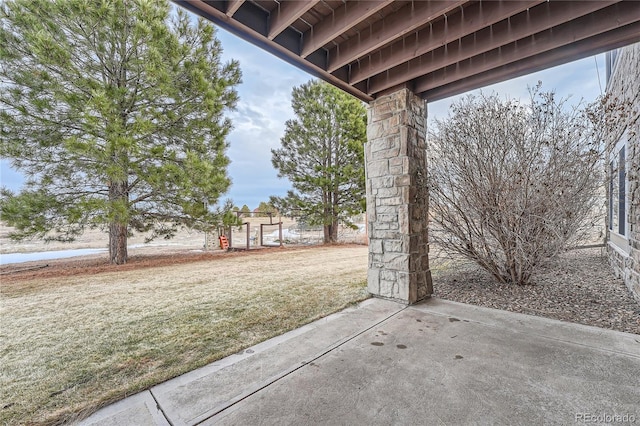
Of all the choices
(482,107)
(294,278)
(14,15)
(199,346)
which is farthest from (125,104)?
(482,107)

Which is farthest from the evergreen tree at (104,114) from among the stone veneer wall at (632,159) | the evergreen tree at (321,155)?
the stone veneer wall at (632,159)

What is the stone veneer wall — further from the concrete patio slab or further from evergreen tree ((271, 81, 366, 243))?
evergreen tree ((271, 81, 366, 243))

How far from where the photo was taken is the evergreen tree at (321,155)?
10.8 m

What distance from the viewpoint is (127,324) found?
295cm

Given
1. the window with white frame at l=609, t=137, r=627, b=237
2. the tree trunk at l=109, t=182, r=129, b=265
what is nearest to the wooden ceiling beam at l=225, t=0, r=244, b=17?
the window with white frame at l=609, t=137, r=627, b=237

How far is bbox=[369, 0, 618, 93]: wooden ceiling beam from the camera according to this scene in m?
2.19

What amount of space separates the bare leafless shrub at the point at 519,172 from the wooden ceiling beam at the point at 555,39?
651 mm

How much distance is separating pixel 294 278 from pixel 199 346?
8.98 feet

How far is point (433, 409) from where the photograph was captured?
5.14ft

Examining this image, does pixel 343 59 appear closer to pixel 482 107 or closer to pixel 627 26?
pixel 482 107

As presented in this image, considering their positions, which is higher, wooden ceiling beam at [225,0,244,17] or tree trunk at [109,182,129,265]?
wooden ceiling beam at [225,0,244,17]

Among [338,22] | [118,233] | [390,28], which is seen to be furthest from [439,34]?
[118,233]

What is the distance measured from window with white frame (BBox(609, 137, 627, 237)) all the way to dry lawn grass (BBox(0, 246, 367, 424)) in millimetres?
4269

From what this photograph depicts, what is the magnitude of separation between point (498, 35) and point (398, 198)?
190 centimetres
